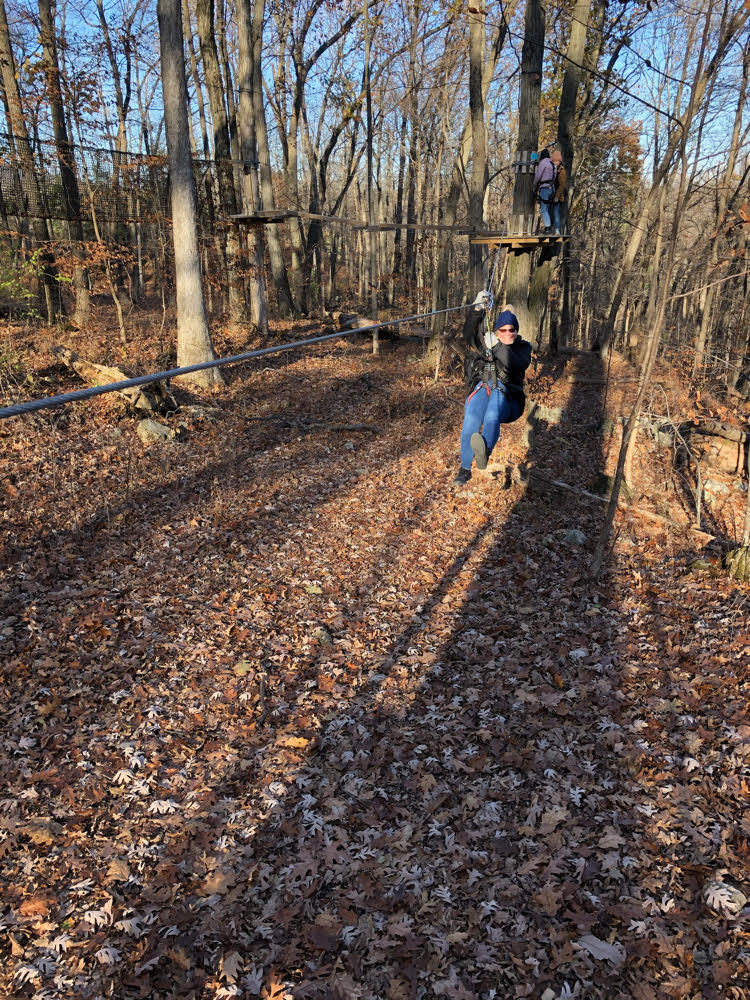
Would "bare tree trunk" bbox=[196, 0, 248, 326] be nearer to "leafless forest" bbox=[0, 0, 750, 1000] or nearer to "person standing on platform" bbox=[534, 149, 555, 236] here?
"leafless forest" bbox=[0, 0, 750, 1000]

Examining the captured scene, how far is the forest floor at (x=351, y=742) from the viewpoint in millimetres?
2850

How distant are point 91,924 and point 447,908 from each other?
1.84 m

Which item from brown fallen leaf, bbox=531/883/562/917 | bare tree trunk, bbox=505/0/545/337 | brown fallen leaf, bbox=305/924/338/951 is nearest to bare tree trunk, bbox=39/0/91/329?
bare tree trunk, bbox=505/0/545/337

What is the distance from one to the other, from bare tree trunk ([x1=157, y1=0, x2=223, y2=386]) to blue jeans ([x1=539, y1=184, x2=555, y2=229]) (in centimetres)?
580

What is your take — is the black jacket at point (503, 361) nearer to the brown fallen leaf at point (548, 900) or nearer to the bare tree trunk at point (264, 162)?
the brown fallen leaf at point (548, 900)

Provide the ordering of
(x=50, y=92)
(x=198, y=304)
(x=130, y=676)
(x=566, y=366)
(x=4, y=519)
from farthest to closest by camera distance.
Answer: (x=566, y=366) < (x=50, y=92) < (x=198, y=304) < (x=4, y=519) < (x=130, y=676)

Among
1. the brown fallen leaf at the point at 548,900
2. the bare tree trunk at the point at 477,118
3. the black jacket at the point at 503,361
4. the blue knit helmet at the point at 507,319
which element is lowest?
the brown fallen leaf at the point at 548,900

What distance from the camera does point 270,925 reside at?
2.99m

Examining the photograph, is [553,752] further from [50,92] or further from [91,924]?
[50,92]

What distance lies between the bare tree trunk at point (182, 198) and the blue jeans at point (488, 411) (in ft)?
19.4

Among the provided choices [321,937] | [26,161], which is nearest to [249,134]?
[26,161]

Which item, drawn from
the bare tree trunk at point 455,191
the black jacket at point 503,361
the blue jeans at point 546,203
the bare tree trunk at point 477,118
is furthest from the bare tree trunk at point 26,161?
the bare tree trunk at point 455,191

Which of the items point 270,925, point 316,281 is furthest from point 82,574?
point 316,281

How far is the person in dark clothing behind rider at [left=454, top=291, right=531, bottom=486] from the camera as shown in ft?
20.4
